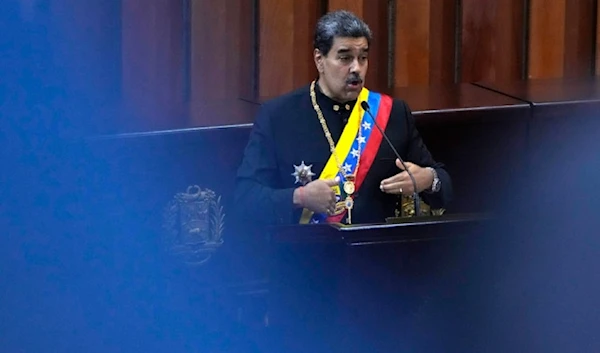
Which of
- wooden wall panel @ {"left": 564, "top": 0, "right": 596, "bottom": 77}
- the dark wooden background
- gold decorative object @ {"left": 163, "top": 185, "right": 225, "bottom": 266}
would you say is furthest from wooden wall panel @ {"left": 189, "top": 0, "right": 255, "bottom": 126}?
wooden wall panel @ {"left": 564, "top": 0, "right": 596, "bottom": 77}

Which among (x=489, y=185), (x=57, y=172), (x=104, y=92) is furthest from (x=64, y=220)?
(x=489, y=185)

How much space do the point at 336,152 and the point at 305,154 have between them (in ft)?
0.24

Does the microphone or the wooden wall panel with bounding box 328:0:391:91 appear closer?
the microphone

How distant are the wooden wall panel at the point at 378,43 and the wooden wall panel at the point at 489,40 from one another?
0.25m

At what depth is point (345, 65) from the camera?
8.61ft

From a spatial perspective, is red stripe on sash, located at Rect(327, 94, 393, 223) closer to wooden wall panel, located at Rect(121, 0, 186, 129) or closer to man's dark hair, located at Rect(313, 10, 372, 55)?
man's dark hair, located at Rect(313, 10, 372, 55)

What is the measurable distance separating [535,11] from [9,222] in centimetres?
194

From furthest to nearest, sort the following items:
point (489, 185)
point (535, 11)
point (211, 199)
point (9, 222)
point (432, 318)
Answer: point (535, 11) → point (489, 185) → point (211, 199) → point (9, 222) → point (432, 318)

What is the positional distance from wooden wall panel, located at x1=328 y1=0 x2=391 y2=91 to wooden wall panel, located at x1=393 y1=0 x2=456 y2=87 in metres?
0.03

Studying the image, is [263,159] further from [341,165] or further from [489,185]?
[489,185]

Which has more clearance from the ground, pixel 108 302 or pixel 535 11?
pixel 535 11

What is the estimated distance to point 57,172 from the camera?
8.73 ft

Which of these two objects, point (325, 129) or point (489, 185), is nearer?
point (325, 129)

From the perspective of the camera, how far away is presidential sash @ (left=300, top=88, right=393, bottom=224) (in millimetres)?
2652
